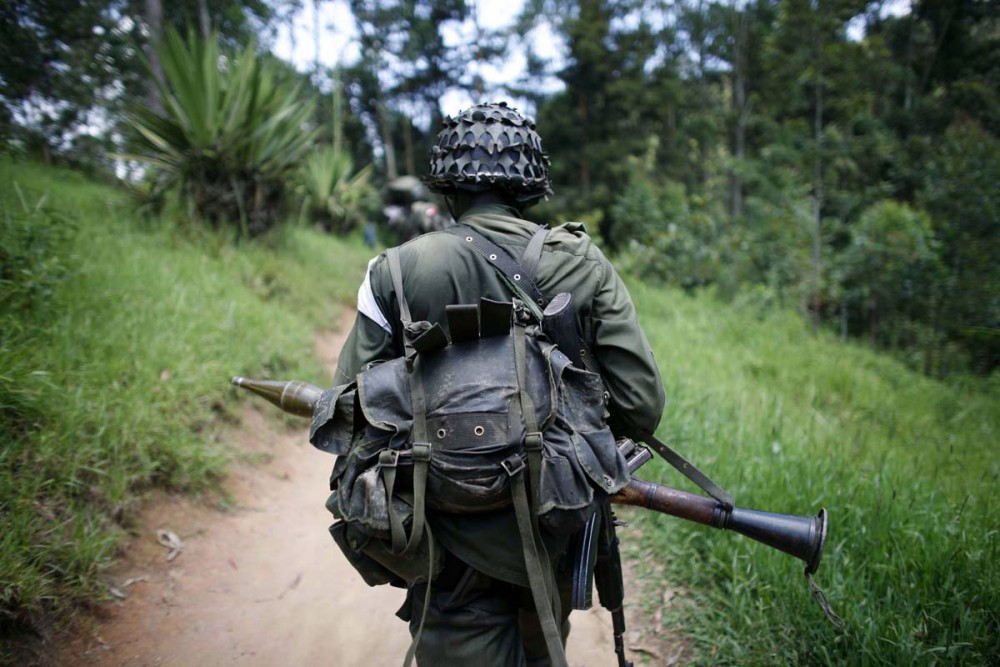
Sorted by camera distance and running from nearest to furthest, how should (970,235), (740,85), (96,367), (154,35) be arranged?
1. (96,367)
2. (154,35)
3. (970,235)
4. (740,85)

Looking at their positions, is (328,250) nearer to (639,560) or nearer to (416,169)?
(639,560)

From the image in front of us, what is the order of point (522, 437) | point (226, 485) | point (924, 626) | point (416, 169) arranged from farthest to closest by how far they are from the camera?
1. point (416, 169)
2. point (226, 485)
3. point (924, 626)
4. point (522, 437)

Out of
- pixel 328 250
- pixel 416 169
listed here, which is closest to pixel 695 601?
pixel 328 250

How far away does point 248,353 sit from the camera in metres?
4.41

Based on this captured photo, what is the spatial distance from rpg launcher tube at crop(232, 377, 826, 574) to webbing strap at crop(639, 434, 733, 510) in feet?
0.07

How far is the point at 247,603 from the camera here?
280cm

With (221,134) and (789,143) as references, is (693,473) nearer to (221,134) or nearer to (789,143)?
(221,134)

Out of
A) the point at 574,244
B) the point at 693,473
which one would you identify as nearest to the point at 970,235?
the point at 693,473

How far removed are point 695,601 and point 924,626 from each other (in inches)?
35.7

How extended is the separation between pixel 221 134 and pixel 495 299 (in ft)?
18.3

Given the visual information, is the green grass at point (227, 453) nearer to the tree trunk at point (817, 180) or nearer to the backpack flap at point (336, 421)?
the backpack flap at point (336, 421)

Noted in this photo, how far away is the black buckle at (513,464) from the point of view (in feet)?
4.11

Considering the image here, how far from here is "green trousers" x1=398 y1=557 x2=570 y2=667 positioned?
1.46 metres

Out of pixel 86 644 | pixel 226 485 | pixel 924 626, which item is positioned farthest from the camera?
pixel 226 485
